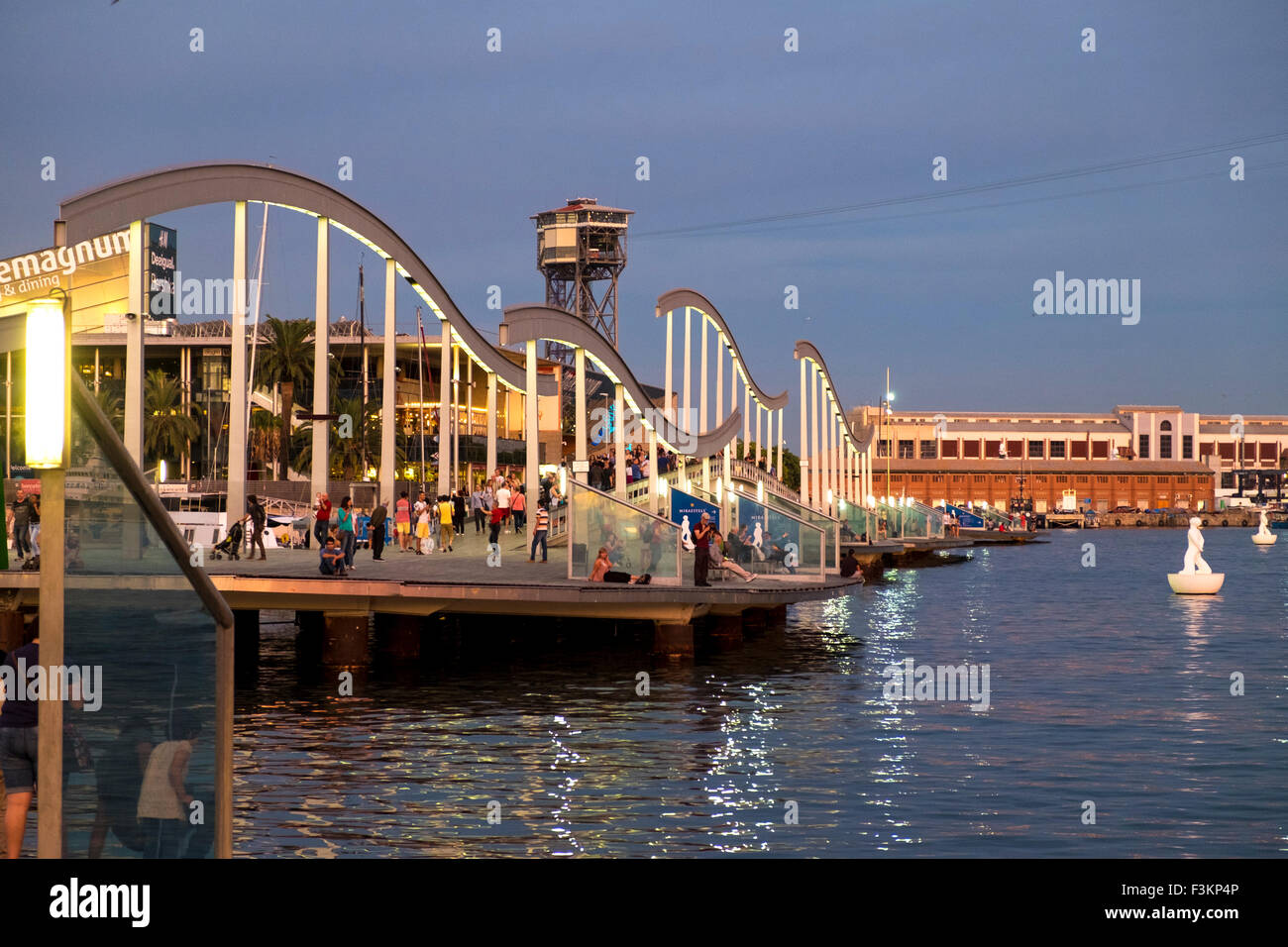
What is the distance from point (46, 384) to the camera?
218 inches

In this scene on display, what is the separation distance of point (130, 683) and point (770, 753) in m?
14.8

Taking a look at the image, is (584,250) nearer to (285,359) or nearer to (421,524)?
(285,359)

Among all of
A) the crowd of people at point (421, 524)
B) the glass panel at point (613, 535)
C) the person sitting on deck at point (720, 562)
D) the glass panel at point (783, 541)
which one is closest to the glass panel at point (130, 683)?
the crowd of people at point (421, 524)

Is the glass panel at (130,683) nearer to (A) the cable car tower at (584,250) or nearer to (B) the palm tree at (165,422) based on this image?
(B) the palm tree at (165,422)

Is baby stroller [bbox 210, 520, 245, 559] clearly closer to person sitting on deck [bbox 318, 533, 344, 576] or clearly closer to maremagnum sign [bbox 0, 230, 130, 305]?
person sitting on deck [bbox 318, 533, 344, 576]

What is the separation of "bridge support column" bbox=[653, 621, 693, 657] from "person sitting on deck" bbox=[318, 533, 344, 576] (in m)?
7.69

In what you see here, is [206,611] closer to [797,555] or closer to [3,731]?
[3,731]

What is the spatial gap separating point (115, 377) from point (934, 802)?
259 feet

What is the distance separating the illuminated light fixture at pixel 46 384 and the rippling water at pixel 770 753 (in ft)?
30.4

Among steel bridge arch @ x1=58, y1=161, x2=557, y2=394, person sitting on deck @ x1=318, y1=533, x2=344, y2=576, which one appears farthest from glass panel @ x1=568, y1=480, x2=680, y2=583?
steel bridge arch @ x1=58, y1=161, x2=557, y2=394

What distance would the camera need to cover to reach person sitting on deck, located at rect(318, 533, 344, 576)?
27156 mm

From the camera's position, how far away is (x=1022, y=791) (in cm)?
1750

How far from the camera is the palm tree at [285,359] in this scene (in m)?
82.6
